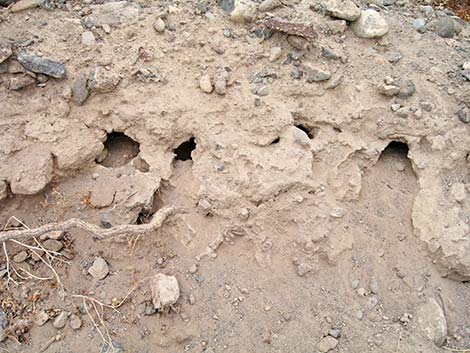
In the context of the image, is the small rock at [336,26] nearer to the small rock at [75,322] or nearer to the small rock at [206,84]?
the small rock at [206,84]

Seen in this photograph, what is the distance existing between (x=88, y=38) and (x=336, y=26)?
60.0 inches

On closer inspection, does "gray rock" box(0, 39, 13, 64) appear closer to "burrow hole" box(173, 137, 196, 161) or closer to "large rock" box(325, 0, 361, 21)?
"burrow hole" box(173, 137, 196, 161)

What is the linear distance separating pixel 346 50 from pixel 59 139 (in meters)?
1.81

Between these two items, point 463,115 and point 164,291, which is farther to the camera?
point 463,115

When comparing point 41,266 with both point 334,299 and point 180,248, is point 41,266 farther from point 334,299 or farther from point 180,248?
point 334,299

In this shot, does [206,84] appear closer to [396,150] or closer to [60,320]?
[396,150]

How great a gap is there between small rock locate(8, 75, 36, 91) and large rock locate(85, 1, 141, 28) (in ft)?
1.61

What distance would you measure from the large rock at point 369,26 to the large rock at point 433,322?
5.53ft

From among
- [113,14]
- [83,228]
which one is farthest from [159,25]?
[83,228]

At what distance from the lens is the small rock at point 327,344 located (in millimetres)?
2756

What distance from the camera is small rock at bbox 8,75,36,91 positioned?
285 cm

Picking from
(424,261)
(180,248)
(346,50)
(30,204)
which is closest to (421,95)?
(346,50)

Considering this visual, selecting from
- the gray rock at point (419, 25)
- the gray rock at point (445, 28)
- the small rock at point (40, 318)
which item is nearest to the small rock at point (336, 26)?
the gray rock at point (419, 25)

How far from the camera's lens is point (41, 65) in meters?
2.86
